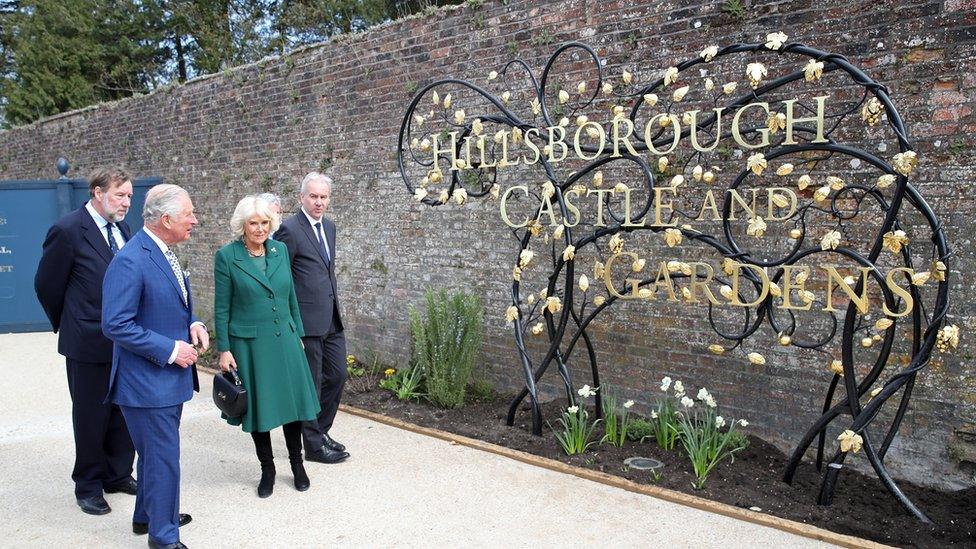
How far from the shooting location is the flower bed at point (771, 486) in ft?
11.5

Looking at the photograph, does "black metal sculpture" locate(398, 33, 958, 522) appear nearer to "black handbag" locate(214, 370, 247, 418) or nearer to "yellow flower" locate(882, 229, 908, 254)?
"yellow flower" locate(882, 229, 908, 254)

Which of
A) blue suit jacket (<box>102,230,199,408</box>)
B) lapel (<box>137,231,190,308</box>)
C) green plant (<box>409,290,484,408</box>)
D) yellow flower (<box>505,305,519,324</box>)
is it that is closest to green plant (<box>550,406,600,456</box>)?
yellow flower (<box>505,305,519,324</box>)

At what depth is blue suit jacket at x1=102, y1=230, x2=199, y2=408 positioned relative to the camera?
10.5 ft

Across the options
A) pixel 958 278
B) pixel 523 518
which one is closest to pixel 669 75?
pixel 958 278

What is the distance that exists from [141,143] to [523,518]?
8394 mm

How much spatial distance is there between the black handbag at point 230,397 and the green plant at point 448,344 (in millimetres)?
2030

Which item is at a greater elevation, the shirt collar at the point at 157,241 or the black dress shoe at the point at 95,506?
the shirt collar at the point at 157,241

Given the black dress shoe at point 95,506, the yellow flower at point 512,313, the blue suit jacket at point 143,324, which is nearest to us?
the blue suit jacket at point 143,324

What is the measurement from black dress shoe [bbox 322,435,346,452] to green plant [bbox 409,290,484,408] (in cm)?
103

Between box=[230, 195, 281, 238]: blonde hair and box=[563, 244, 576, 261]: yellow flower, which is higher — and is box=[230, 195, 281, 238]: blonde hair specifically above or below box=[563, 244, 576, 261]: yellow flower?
above

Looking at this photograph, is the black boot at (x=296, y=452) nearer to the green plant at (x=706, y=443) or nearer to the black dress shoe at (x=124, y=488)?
the black dress shoe at (x=124, y=488)

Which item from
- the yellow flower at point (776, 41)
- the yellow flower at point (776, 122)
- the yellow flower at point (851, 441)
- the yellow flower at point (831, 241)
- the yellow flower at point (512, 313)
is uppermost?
the yellow flower at point (776, 41)

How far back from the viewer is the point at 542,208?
191 inches

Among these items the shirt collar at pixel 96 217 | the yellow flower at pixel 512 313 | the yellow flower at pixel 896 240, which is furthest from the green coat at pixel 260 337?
the yellow flower at pixel 896 240
